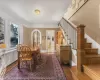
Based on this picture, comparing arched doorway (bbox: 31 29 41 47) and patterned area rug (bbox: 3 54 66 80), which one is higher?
arched doorway (bbox: 31 29 41 47)

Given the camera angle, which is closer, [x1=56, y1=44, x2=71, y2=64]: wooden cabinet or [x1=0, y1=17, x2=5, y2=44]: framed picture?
[x1=0, y1=17, x2=5, y2=44]: framed picture

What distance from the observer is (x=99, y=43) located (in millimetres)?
3230

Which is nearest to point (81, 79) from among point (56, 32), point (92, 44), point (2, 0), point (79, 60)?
point (79, 60)

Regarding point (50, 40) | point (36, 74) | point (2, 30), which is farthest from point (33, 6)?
point (50, 40)

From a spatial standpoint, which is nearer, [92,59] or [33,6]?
[92,59]

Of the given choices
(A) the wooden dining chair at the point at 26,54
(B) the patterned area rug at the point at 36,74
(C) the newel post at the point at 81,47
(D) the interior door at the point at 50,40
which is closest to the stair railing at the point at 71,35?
(C) the newel post at the point at 81,47

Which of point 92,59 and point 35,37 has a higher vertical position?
point 35,37

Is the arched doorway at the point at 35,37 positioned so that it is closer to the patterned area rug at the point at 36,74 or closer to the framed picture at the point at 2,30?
the framed picture at the point at 2,30

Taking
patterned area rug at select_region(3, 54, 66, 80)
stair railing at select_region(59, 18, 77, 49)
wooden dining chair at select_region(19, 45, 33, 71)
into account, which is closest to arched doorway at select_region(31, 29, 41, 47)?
stair railing at select_region(59, 18, 77, 49)

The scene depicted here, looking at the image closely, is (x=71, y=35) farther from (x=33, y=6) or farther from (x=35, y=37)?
(x=35, y=37)

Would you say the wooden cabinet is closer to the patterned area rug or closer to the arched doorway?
the patterned area rug

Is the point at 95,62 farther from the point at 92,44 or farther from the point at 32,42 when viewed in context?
the point at 32,42

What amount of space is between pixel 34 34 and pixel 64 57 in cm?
539

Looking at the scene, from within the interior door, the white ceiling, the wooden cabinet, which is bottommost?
the wooden cabinet
